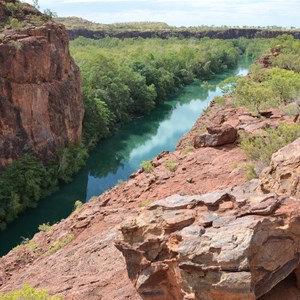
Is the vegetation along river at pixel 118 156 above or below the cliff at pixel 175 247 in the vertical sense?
below

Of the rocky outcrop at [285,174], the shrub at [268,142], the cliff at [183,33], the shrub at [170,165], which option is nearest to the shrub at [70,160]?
the shrub at [170,165]

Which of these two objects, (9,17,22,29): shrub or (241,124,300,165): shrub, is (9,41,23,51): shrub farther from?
(241,124,300,165): shrub

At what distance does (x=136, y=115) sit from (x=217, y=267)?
42535 mm

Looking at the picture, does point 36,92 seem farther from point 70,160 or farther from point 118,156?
point 118,156

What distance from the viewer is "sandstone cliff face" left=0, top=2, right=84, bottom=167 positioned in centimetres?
2605

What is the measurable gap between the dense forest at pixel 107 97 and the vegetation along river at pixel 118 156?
766mm

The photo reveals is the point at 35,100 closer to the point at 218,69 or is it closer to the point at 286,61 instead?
the point at 286,61

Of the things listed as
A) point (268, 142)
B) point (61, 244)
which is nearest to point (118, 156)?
point (61, 244)

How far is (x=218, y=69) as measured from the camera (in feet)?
258

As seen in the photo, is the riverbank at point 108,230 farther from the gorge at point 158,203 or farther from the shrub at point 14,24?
the shrub at point 14,24

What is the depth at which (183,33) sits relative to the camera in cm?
12594

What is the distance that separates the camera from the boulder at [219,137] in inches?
659

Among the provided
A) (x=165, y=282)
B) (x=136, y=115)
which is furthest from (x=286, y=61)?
(x=165, y=282)

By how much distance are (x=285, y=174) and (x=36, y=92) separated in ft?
75.8
